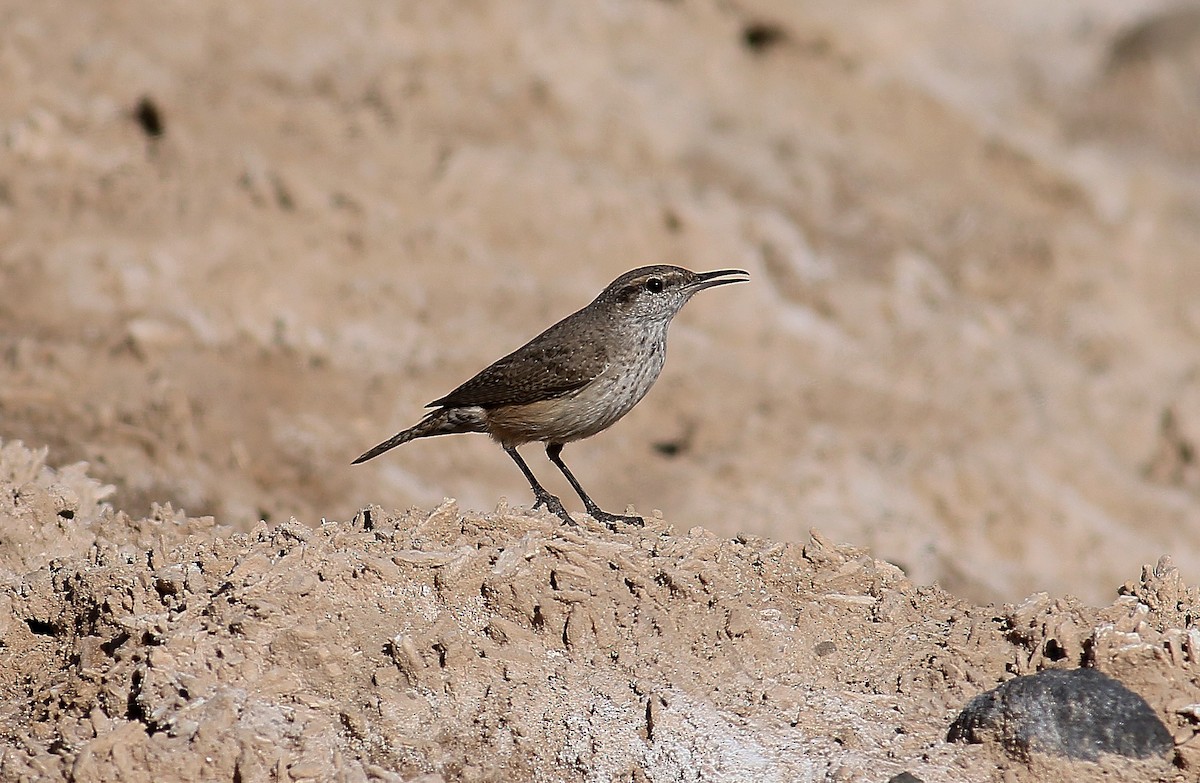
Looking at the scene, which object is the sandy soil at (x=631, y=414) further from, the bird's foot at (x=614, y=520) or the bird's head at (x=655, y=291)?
the bird's head at (x=655, y=291)

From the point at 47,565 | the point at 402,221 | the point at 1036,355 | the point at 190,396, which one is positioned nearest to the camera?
the point at 47,565

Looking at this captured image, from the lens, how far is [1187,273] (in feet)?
50.9

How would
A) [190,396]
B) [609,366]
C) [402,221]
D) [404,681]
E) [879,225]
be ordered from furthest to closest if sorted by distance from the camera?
[879,225] < [402,221] < [190,396] < [609,366] < [404,681]

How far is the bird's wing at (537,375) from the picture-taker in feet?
26.0

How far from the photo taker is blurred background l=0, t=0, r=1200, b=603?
11.2 metres

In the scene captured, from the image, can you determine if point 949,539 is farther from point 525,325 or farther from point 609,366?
point 609,366

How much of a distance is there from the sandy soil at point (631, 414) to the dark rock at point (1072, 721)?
9cm

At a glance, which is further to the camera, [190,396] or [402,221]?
[402,221]

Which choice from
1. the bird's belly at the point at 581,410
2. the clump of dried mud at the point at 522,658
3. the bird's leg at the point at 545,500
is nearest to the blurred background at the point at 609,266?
the bird's leg at the point at 545,500

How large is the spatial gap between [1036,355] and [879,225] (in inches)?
88.2

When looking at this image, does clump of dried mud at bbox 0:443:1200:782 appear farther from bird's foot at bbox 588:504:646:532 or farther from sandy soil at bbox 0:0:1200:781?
bird's foot at bbox 588:504:646:532

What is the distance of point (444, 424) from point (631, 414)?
437 centimetres

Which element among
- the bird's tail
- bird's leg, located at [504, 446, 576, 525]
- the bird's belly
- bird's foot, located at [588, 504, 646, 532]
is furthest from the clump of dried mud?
the bird's tail

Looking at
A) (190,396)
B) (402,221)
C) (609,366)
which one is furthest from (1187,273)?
(190,396)
